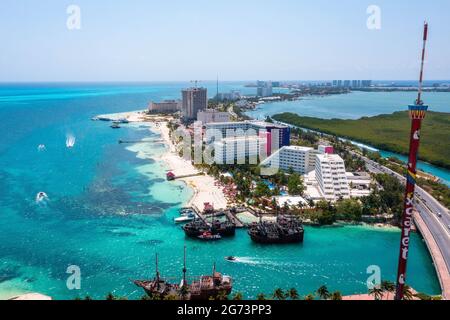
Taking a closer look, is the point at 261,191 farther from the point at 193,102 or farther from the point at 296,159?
the point at 193,102

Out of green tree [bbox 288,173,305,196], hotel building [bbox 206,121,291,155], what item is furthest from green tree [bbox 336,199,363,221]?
hotel building [bbox 206,121,291,155]

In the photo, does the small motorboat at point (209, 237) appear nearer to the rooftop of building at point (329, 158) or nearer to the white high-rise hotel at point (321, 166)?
the white high-rise hotel at point (321, 166)

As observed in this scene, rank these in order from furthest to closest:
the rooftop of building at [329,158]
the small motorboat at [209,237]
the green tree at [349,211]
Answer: the rooftop of building at [329,158], the green tree at [349,211], the small motorboat at [209,237]

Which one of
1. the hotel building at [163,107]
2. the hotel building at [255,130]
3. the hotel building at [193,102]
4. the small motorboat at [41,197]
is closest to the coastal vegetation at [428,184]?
the hotel building at [255,130]

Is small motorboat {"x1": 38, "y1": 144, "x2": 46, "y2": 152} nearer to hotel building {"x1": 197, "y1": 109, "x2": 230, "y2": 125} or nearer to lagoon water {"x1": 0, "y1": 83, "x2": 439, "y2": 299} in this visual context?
lagoon water {"x1": 0, "y1": 83, "x2": 439, "y2": 299}

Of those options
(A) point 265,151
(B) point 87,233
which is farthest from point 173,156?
(B) point 87,233

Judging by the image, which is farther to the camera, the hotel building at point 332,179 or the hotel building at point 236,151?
the hotel building at point 236,151

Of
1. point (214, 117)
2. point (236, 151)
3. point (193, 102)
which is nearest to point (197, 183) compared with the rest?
point (236, 151)
